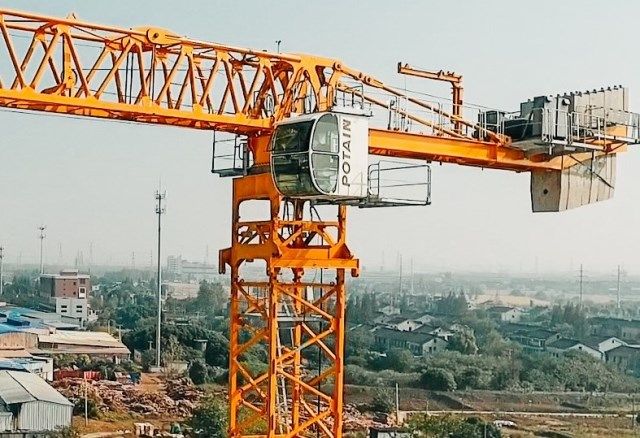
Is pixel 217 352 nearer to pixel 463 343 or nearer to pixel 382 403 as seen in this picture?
pixel 382 403

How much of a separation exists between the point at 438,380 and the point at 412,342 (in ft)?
68.2

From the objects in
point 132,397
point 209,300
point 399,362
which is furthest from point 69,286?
point 132,397

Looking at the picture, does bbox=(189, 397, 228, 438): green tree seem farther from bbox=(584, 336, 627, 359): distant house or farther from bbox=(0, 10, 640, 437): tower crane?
bbox=(584, 336, 627, 359): distant house

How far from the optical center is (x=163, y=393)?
3369cm

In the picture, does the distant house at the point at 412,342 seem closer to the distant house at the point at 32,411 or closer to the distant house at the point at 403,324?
the distant house at the point at 403,324

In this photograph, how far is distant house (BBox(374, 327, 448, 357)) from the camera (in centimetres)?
5991

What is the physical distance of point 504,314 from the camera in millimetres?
97625

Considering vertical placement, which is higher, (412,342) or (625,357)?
(412,342)

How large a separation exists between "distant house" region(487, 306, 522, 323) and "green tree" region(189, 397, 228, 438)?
7081 centimetres

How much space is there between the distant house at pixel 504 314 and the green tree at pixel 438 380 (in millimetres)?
53139

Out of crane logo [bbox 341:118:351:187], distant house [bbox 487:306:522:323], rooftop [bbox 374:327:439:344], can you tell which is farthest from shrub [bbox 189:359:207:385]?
distant house [bbox 487:306:522:323]

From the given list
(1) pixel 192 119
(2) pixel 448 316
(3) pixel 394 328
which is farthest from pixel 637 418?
(2) pixel 448 316

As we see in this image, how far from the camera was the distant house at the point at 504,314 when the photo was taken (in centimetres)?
9582

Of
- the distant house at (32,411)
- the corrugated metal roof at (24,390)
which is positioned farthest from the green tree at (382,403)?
the distant house at (32,411)
